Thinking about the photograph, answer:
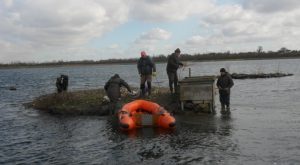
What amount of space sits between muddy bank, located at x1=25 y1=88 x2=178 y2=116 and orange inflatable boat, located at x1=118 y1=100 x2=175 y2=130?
2.35 m

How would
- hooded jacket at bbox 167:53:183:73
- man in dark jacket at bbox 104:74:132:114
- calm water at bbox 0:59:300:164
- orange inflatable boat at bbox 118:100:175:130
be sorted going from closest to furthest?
calm water at bbox 0:59:300:164 → orange inflatable boat at bbox 118:100:175:130 → man in dark jacket at bbox 104:74:132:114 → hooded jacket at bbox 167:53:183:73

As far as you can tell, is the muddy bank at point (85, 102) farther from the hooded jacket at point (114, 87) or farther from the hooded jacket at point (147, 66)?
the hooded jacket at point (147, 66)

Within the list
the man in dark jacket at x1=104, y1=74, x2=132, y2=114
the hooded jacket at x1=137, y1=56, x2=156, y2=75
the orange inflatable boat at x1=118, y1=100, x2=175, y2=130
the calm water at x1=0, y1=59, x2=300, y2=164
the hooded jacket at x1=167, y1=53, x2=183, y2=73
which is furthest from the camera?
the hooded jacket at x1=167, y1=53, x2=183, y2=73

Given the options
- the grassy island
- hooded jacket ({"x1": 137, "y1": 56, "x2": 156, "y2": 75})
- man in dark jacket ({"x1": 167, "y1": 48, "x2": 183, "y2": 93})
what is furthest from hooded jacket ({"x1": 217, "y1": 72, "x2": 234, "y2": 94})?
hooded jacket ({"x1": 137, "y1": 56, "x2": 156, "y2": 75})

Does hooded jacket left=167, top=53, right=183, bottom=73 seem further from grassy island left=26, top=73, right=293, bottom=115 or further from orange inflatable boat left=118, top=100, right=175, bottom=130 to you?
orange inflatable boat left=118, top=100, right=175, bottom=130

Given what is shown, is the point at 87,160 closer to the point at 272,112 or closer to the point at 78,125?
the point at 78,125

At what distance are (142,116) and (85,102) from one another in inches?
230

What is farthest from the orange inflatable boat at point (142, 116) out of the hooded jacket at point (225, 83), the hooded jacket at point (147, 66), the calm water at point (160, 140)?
the hooded jacket at point (225, 83)

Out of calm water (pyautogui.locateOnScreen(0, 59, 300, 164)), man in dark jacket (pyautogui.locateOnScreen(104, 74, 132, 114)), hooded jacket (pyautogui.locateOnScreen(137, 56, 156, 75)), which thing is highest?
hooded jacket (pyautogui.locateOnScreen(137, 56, 156, 75))

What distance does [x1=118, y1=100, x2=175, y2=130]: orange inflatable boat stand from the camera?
16.4 m

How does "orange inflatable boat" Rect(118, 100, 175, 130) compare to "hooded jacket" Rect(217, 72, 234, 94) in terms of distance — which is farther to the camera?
"hooded jacket" Rect(217, 72, 234, 94)

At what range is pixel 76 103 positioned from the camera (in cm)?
2231

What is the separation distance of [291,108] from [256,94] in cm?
833

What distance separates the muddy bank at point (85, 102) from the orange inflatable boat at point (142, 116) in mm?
2345
